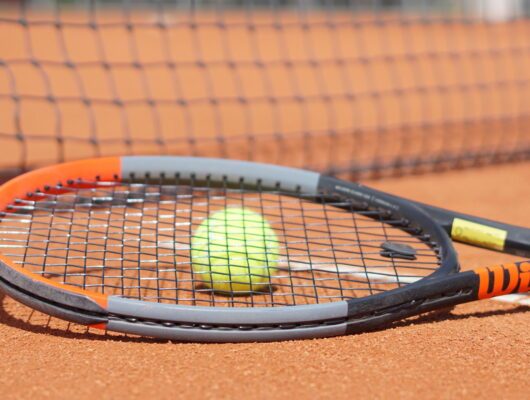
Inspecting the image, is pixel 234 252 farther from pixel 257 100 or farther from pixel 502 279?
pixel 257 100

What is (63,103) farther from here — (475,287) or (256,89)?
(475,287)

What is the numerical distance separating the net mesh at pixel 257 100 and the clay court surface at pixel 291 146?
2cm

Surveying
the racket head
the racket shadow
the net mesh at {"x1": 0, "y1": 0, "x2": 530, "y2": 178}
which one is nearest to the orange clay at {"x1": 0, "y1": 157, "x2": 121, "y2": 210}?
the racket head

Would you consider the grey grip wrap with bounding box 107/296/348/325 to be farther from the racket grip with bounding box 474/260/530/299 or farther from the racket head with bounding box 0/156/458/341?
the racket grip with bounding box 474/260/530/299

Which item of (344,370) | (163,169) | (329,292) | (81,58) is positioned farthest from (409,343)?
(81,58)

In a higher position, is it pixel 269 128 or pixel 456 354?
pixel 456 354

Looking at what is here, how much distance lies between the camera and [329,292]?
1.97 metres

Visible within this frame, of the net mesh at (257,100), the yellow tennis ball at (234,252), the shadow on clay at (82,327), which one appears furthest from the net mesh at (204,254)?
the net mesh at (257,100)

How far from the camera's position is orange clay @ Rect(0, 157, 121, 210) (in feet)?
6.15

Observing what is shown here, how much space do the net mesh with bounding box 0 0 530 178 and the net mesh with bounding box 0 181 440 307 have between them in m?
0.99

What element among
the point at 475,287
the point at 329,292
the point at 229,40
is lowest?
the point at 229,40

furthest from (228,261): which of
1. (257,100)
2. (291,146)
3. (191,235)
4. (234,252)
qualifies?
(257,100)

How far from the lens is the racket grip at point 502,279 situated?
1.69 meters

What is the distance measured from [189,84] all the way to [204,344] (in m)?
4.11
